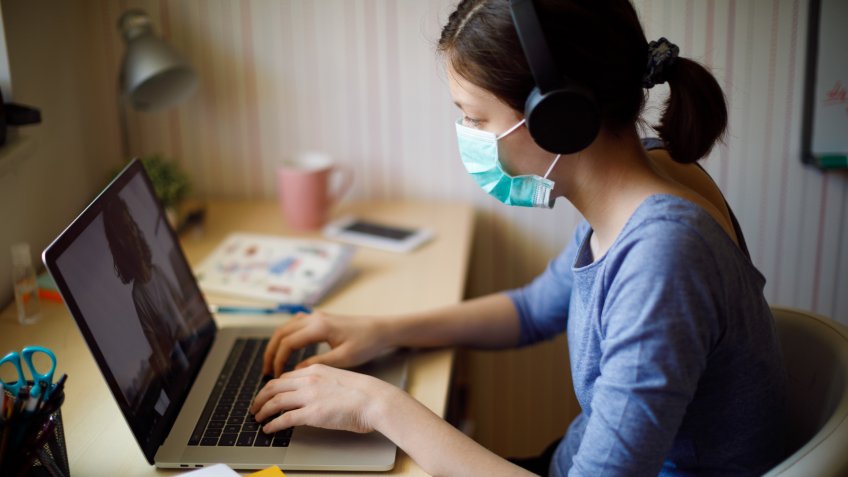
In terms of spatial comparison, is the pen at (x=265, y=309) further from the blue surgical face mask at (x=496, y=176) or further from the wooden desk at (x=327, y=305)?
the blue surgical face mask at (x=496, y=176)

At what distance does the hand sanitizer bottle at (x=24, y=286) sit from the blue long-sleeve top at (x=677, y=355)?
855mm

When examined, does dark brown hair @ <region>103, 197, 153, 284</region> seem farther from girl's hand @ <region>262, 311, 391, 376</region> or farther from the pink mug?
the pink mug

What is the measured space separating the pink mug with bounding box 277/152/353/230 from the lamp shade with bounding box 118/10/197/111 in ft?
0.84

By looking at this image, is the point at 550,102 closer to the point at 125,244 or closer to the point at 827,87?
the point at 125,244

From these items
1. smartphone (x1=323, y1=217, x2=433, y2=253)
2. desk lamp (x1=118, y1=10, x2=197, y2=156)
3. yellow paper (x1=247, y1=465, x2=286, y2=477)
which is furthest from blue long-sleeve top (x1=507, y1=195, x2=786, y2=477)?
desk lamp (x1=118, y1=10, x2=197, y2=156)

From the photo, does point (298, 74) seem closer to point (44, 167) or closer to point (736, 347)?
point (44, 167)

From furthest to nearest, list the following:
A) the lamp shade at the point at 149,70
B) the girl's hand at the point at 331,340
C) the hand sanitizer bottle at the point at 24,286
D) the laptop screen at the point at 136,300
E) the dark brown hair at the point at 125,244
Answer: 1. the lamp shade at the point at 149,70
2. the hand sanitizer bottle at the point at 24,286
3. the girl's hand at the point at 331,340
4. the dark brown hair at the point at 125,244
5. the laptop screen at the point at 136,300

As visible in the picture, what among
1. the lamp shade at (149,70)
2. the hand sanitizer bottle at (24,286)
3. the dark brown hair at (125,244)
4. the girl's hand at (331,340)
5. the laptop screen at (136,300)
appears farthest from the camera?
the lamp shade at (149,70)

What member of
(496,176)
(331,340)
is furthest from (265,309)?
(496,176)

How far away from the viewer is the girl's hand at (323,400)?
3.06 feet

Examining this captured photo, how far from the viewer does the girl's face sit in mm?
921

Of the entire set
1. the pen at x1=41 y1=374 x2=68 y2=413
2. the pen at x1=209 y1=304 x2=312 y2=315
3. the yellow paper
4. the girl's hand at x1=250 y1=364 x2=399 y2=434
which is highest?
the pen at x1=41 y1=374 x2=68 y2=413

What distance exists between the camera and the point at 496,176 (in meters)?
1.00

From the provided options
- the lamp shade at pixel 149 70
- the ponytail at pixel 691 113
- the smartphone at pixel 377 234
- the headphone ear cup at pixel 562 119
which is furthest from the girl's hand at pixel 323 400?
the lamp shade at pixel 149 70
